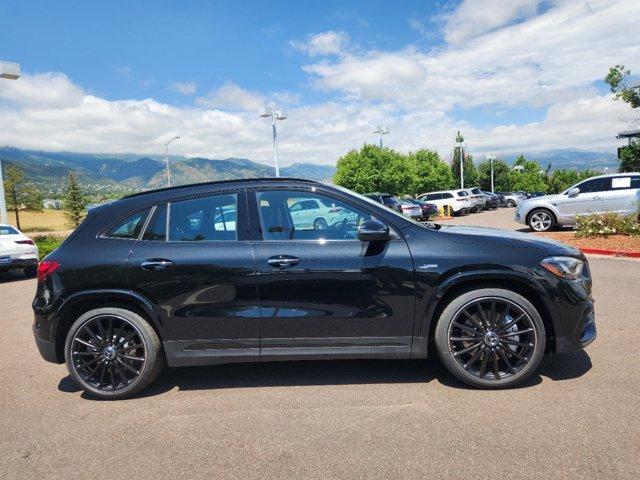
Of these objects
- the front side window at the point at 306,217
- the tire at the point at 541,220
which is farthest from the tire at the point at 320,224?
the tire at the point at 541,220

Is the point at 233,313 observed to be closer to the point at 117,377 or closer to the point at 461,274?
the point at 117,377

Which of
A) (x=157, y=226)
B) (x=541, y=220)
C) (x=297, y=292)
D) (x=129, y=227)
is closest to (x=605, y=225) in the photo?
(x=541, y=220)

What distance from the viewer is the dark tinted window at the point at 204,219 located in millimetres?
3738

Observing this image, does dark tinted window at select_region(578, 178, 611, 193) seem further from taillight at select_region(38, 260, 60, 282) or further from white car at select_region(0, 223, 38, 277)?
white car at select_region(0, 223, 38, 277)

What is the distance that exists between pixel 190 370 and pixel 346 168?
50.1 meters

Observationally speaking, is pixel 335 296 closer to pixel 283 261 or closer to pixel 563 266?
pixel 283 261

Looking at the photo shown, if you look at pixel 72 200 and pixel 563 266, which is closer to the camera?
pixel 563 266

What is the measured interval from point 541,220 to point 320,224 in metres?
13.3

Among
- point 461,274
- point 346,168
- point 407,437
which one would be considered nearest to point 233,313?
point 407,437

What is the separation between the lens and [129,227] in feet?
12.5

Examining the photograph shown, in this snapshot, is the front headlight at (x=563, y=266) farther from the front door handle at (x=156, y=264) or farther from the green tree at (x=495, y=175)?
the green tree at (x=495, y=175)

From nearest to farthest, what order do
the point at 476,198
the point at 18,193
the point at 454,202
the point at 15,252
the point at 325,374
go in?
the point at 325,374 → the point at 15,252 → the point at 454,202 → the point at 476,198 → the point at 18,193

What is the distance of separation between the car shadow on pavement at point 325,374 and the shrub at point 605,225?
30.4ft

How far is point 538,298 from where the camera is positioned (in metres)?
3.56
